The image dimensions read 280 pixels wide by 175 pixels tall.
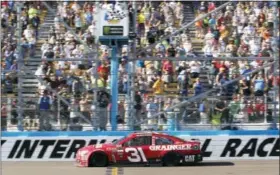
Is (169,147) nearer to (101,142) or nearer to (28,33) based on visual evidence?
(101,142)

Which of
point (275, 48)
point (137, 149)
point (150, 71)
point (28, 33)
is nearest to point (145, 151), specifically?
point (137, 149)

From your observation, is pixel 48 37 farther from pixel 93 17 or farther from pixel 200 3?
pixel 200 3

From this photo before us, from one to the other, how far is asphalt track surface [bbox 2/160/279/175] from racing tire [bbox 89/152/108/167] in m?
0.42

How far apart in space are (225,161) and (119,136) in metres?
2.60

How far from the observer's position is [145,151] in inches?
723

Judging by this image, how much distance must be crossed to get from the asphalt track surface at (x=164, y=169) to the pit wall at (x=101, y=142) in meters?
0.40

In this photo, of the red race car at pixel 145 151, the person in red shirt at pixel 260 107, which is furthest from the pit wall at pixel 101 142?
the red race car at pixel 145 151

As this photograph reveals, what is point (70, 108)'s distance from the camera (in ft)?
61.6

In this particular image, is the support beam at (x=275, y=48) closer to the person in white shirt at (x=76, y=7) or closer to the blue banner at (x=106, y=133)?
the blue banner at (x=106, y=133)

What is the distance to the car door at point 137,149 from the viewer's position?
1833 cm

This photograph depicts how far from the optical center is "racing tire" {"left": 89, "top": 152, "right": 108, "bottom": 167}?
18.1 m

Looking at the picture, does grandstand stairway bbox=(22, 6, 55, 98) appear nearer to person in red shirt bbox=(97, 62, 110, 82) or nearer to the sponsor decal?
person in red shirt bbox=(97, 62, 110, 82)

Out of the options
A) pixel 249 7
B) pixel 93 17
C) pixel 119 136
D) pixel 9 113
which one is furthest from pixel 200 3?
pixel 9 113

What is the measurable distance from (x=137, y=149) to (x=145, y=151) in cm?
19
